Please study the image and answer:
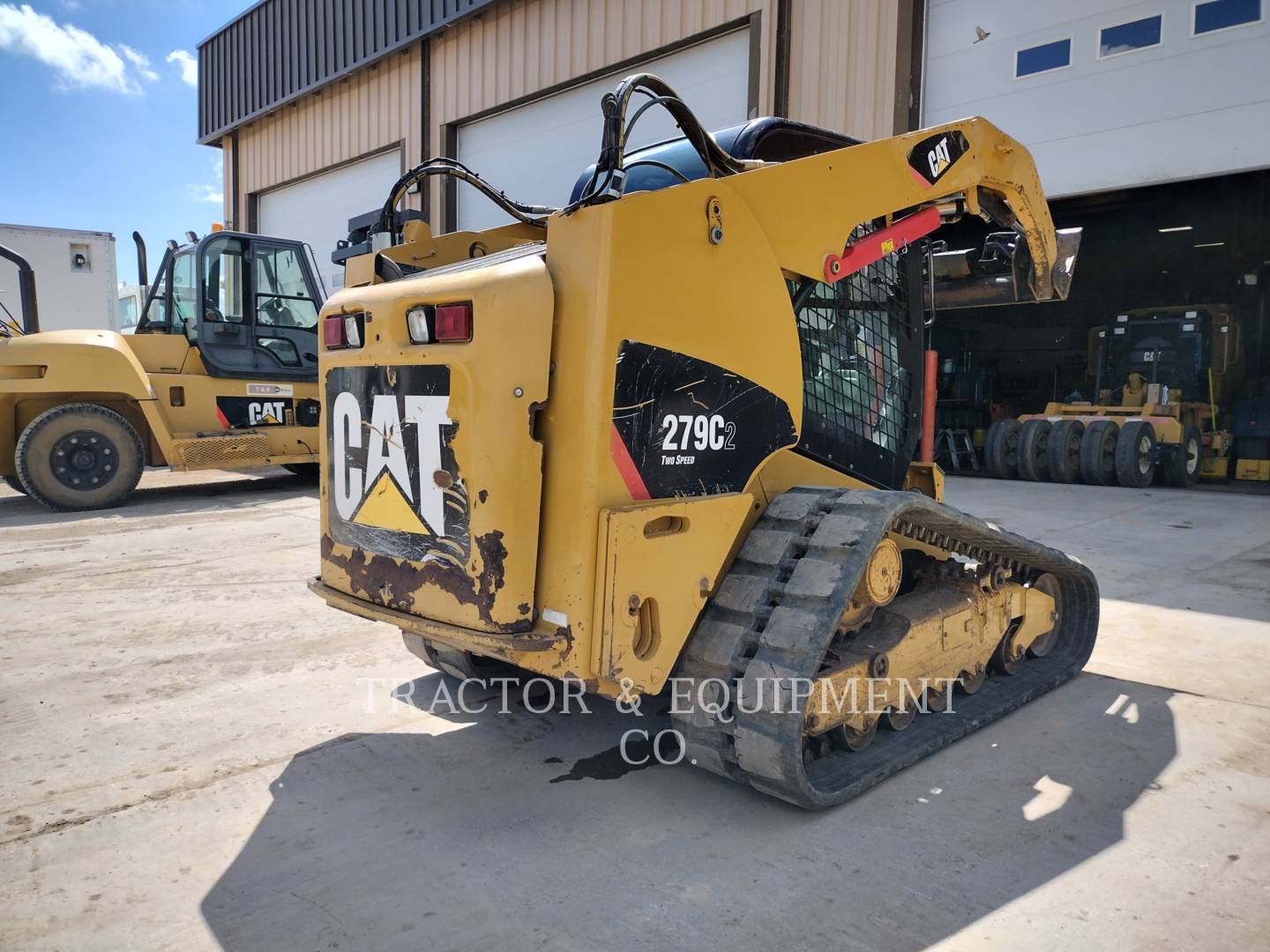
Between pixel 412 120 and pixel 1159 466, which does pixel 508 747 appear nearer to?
pixel 1159 466

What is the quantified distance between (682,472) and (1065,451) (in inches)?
405

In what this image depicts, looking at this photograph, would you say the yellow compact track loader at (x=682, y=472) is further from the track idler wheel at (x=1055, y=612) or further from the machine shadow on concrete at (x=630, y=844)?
the track idler wheel at (x=1055, y=612)

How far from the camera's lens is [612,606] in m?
2.60

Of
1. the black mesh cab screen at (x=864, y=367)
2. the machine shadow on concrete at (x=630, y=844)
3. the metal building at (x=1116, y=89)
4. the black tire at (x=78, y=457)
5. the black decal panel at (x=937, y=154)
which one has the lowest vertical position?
the machine shadow on concrete at (x=630, y=844)

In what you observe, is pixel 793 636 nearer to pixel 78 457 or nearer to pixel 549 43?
pixel 78 457

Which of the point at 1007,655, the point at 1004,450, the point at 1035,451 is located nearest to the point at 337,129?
the point at 1004,450

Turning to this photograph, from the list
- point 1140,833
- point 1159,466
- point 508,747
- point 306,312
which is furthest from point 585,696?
point 1159,466

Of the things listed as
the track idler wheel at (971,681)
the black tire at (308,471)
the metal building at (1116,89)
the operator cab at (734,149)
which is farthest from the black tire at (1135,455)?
the black tire at (308,471)

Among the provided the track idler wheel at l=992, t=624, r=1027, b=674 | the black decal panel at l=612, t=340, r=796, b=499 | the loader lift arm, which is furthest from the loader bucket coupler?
the black decal panel at l=612, t=340, r=796, b=499

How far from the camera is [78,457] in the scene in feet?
29.5

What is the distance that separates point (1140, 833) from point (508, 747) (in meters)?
2.05

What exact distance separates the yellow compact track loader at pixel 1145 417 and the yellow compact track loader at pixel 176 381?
→ 353 inches

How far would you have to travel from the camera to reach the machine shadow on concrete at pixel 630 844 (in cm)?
222

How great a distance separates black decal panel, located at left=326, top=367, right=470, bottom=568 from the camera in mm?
2746
